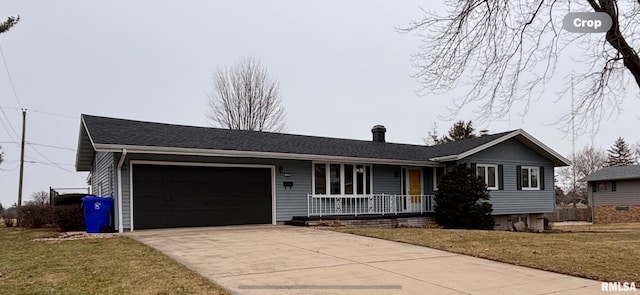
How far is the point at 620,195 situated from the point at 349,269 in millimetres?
30650

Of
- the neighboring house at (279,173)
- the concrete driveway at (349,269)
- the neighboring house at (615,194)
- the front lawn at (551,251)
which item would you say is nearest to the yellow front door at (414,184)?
the neighboring house at (279,173)

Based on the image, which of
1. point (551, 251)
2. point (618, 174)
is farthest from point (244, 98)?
point (618, 174)

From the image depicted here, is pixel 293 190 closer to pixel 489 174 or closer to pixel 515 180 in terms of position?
pixel 489 174

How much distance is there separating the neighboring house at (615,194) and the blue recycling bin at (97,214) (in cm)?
2971

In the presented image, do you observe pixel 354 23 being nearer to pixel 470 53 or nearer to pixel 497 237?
pixel 470 53

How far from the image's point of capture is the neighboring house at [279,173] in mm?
13398

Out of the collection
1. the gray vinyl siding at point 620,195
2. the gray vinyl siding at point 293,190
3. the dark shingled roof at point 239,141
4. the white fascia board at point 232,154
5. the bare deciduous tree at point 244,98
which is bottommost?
the gray vinyl siding at point 620,195

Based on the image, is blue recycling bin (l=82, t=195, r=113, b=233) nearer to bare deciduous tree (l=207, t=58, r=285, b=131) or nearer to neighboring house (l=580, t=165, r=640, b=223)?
bare deciduous tree (l=207, t=58, r=285, b=131)

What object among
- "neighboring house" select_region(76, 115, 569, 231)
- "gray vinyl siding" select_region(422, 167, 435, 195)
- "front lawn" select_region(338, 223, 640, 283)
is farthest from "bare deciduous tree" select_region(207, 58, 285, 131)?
"front lawn" select_region(338, 223, 640, 283)

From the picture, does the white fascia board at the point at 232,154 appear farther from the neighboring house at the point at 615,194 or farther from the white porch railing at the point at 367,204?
the neighboring house at the point at 615,194

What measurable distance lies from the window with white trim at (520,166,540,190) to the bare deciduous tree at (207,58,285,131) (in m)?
15.8

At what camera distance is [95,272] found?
667 cm

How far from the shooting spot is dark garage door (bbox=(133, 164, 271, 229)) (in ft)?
44.1

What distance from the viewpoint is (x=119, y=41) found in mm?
18875
